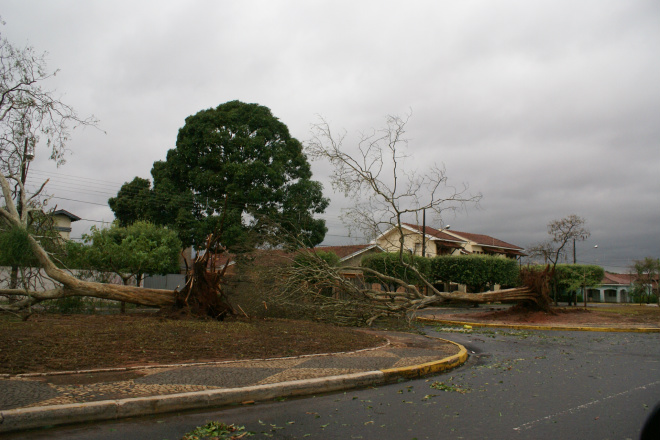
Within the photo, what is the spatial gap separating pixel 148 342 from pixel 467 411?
19.0 ft

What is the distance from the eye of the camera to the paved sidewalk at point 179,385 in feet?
16.2

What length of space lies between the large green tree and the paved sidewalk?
19.6m

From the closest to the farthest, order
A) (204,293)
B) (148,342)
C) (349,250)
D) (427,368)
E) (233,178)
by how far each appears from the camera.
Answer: (427,368) < (148,342) < (204,293) < (233,178) < (349,250)

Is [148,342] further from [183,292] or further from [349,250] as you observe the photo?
[349,250]

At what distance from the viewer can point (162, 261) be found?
74.4 ft

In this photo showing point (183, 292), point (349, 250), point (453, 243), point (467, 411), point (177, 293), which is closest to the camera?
point (467, 411)

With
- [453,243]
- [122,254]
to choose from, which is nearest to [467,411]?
[122,254]

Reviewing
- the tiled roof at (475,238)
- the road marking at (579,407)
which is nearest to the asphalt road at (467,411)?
the road marking at (579,407)

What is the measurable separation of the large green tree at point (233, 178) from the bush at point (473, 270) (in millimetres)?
10315

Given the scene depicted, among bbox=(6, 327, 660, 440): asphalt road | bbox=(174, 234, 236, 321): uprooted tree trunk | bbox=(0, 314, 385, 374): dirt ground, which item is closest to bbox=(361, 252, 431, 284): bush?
bbox=(174, 234, 236, 321): uprooted tree trunk

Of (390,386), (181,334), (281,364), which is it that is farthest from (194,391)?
(181,334)

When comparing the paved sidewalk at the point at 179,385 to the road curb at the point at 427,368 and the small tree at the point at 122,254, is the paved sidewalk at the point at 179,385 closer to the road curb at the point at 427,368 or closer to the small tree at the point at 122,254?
the road curb at the point at 427,368

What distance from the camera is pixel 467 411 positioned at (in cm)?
557

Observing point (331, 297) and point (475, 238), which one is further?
point (475, 238)
